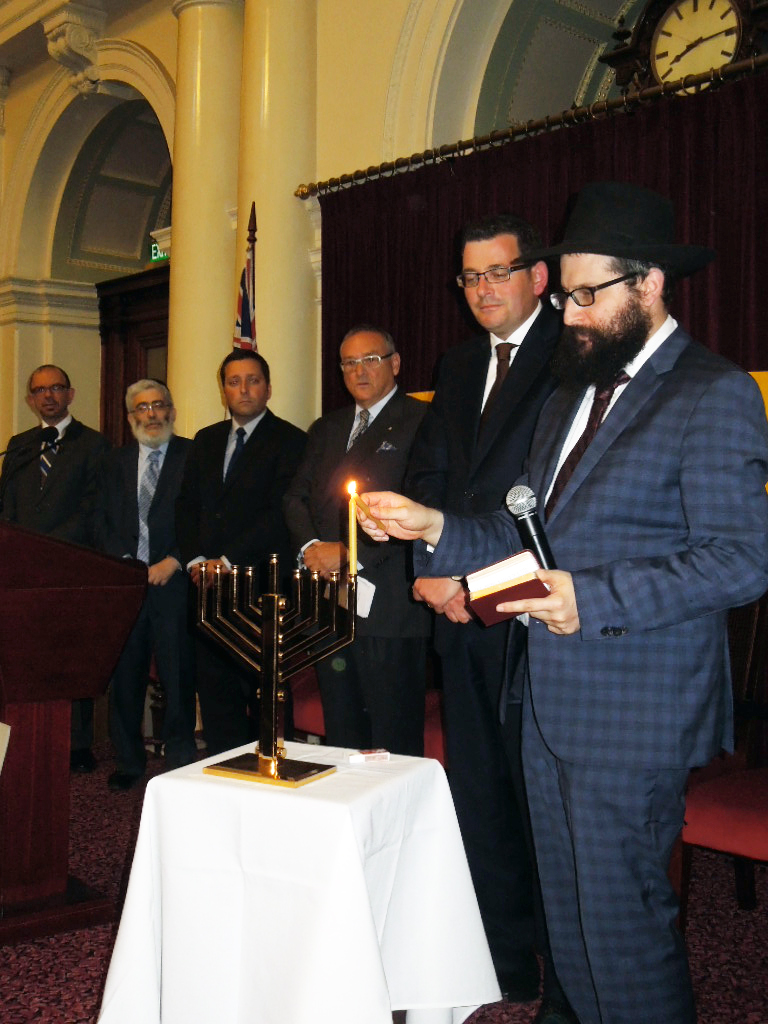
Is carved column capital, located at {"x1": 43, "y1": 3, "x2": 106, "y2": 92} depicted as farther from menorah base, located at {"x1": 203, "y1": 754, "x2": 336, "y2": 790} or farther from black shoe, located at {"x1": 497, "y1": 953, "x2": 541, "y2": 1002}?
black shoe, located at {"x1": 497, "y1": 953, "x2": 541, "y2": 1002}

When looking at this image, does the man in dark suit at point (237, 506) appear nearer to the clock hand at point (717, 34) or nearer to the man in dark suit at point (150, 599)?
the man in dark suit at point (150, 599)

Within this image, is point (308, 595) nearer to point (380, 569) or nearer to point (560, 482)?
point (560, 482)

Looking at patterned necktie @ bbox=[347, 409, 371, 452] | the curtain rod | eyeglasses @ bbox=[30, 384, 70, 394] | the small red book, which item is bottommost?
the small red book

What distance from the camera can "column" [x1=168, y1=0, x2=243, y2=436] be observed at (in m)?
5.60

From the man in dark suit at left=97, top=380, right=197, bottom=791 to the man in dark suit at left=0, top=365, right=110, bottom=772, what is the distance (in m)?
0.36

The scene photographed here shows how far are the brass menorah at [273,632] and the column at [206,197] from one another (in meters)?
3.54

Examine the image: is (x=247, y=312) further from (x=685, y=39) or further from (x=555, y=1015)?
(x=555, y=1015)

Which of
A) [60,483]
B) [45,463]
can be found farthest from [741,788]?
[45,463]

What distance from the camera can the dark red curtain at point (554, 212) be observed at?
11.6 feet

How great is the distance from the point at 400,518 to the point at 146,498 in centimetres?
275

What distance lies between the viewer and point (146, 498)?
441 cm

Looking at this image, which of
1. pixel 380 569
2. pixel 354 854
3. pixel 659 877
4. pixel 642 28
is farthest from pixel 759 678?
pixel 642 28

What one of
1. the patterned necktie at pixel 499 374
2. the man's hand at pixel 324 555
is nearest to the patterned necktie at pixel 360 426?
the man's hand at pixel 324 555

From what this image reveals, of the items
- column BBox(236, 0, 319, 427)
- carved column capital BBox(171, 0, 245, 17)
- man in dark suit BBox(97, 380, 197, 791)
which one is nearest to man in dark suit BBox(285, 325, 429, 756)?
man in dark suit BBox(97, 380, 197, 791)
